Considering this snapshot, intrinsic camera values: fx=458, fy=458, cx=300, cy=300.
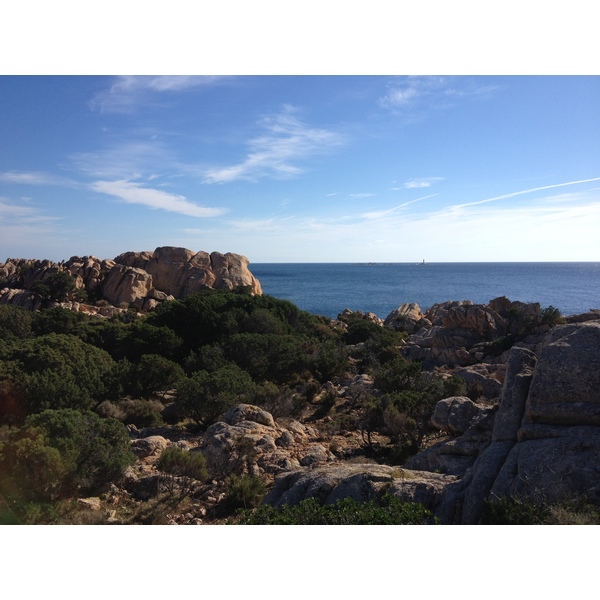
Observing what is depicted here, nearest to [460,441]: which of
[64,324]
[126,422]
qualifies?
[126,422]

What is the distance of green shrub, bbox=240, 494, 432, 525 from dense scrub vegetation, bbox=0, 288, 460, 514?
3.63m

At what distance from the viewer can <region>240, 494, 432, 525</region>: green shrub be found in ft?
20.3

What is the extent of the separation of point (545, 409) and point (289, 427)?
1002 centimetres

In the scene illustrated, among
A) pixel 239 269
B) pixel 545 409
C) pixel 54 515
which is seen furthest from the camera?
pixel 239 269

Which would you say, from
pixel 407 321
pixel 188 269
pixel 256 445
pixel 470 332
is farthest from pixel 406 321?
pixel 256 445

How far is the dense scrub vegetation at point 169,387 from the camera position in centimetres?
1029

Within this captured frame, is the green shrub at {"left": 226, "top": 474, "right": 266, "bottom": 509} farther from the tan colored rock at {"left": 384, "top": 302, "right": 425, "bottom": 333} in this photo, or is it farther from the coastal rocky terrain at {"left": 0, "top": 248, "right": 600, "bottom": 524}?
the tan colored rock at {"left": 384, "top": 302, "right": 425, "bottom": 333}

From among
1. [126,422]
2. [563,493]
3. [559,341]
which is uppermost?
[559,341]

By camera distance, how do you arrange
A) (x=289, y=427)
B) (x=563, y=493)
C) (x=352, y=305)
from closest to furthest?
1. (x=563, y=493)
2. (x=289, y=427)
3. (x=352, y=305)

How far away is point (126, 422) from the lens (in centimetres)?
1708

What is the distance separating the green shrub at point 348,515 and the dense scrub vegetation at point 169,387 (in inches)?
143

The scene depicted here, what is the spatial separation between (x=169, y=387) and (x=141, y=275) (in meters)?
31.9

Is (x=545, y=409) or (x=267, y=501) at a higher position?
(x=545, y=409)

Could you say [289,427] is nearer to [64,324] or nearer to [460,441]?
[460,441]
